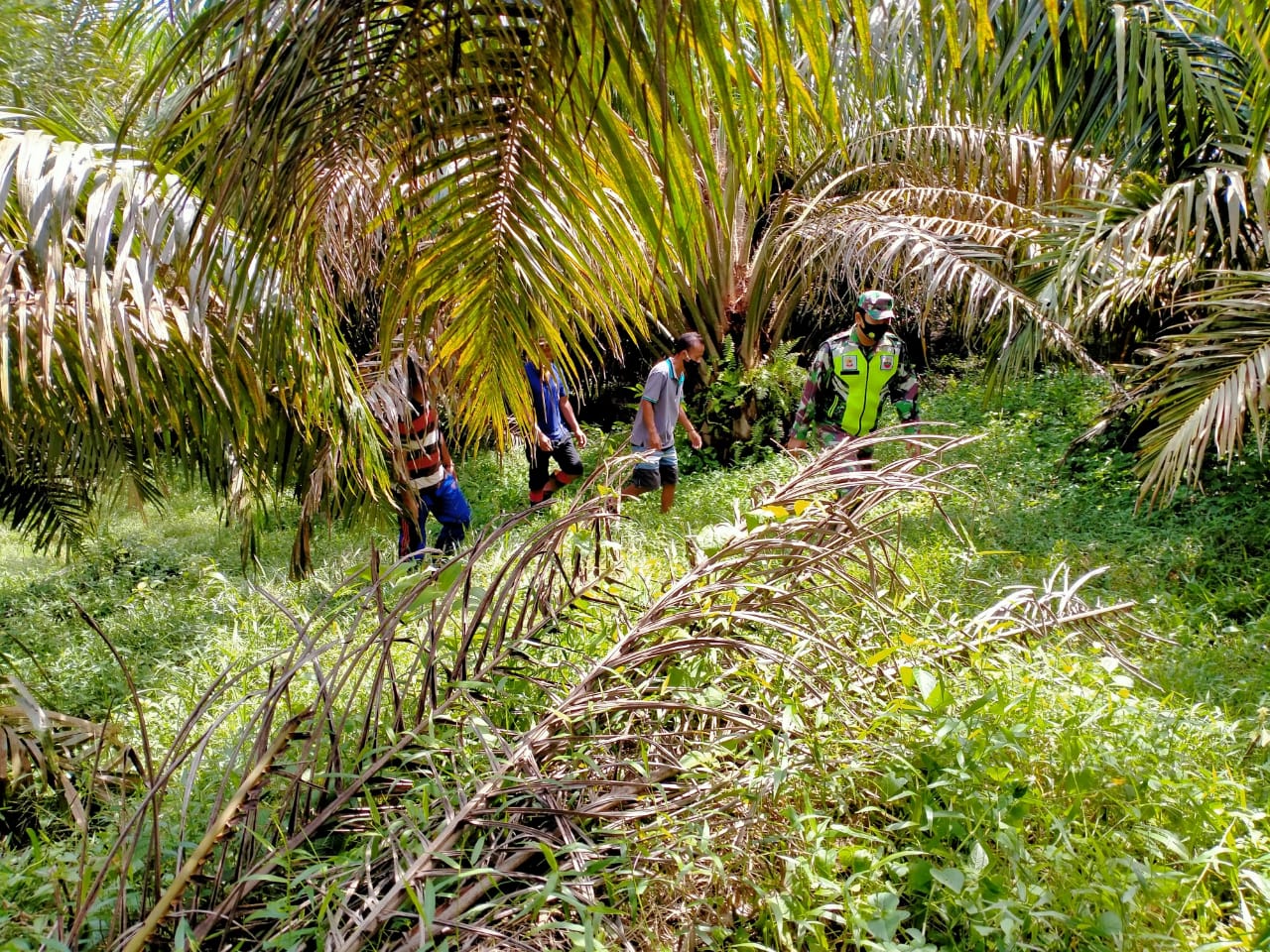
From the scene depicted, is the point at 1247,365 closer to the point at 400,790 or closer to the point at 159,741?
the point at 400,790

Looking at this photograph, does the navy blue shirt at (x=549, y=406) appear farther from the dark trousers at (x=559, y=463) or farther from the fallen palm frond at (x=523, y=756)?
the fallen palm frond at (x=523, y=756)

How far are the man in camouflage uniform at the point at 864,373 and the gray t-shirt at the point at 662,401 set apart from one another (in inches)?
42.3

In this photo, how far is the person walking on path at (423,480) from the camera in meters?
5.50

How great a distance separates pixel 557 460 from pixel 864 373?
2.43 meters

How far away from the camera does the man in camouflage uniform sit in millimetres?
5867

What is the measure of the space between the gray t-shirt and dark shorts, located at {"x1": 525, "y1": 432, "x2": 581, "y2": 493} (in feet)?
1.67

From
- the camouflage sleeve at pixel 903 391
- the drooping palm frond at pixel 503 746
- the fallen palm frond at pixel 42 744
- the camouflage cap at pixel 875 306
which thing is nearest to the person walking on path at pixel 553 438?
the camouflage cap at pixel 875 306

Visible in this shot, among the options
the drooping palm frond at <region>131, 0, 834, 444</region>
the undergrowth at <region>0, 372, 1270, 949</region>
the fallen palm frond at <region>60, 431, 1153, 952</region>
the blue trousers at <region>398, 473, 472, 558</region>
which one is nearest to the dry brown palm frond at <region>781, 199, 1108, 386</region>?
the undergrowth at <region>0, 372, 1270, 949</region>

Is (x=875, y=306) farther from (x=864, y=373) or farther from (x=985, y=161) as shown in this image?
(x=985, y=161)

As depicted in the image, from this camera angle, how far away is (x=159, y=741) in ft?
11.5

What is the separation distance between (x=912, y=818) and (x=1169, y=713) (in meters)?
1.11

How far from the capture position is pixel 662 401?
6.77 metres

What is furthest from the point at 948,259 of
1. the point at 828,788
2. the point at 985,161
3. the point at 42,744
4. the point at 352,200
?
the point at 42,744

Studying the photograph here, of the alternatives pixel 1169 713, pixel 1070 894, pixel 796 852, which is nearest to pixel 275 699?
pixel 796 852
